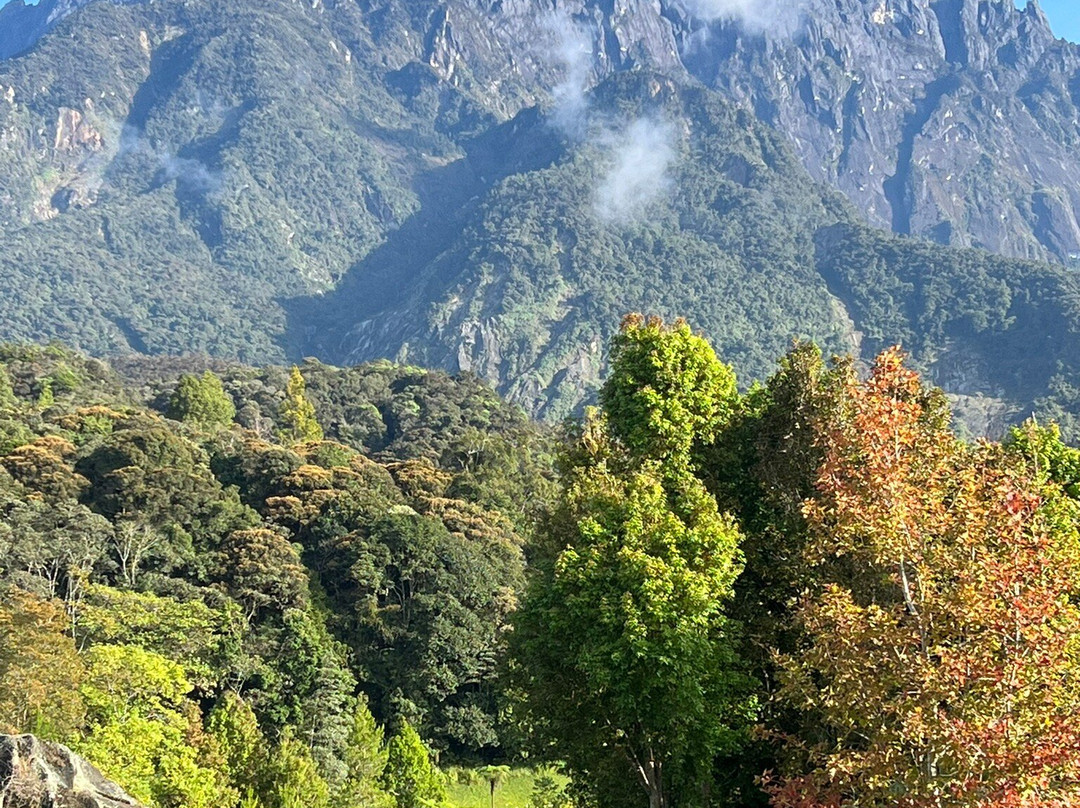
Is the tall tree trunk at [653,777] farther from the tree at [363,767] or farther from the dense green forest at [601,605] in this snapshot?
the tree at [363,767]

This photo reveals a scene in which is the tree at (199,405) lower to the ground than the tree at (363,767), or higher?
higher

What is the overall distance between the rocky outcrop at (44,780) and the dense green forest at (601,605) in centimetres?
633

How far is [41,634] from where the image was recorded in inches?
1086

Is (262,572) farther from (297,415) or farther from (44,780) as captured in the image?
(297,415)

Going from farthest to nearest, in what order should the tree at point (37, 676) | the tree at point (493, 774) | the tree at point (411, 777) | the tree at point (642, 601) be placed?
the tree at point (493, 774)
the tree at point (411, 777)
the tree at point (37, 676)
the tree at point (642, 601)

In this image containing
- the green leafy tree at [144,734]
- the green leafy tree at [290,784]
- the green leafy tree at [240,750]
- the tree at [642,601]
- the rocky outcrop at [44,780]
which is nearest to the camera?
the rocky outcrop at [44,780]

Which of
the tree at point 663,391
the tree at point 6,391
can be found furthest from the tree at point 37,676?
the tree at point 6,391

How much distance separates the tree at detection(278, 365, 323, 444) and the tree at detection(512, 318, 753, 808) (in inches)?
2640

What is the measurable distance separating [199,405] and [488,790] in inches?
1999

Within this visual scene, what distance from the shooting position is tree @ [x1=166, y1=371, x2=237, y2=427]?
8319cm

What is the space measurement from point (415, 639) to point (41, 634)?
67.5ft

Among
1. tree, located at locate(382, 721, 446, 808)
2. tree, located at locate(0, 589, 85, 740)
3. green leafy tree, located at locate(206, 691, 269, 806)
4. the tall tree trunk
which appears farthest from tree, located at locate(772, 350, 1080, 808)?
tree, located at locate(382, 721, 446, 808)

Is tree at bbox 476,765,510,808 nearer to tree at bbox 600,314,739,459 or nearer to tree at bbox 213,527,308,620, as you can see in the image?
tree at bbox 213,527,308,620

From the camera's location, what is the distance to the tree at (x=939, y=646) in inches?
343
